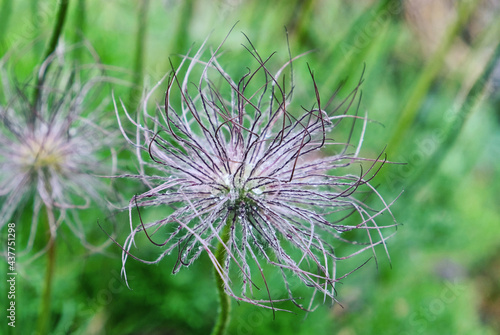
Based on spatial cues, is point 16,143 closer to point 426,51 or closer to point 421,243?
point 421,243

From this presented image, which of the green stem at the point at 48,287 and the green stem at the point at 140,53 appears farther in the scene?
the green stem at the point at 140,53

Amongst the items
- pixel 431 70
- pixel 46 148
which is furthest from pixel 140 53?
pixel 431 70

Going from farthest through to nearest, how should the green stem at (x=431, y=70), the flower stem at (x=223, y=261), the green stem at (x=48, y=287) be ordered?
1. the green stem at (x=431, y=70)
2. the green stem at (x=48, y=287)
3. the flower stem at (x=223, y=261)

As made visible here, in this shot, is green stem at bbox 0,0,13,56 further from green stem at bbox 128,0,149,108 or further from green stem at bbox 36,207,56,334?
green stem at bbox 36,207,56,334

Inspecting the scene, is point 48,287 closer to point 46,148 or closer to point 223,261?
point 46,148

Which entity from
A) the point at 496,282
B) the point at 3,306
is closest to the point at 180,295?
A: the point at 3,306


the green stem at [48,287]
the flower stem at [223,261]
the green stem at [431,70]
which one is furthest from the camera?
the green stem at [431,70]

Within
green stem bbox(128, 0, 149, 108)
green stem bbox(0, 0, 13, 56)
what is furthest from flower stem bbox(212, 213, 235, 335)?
green stem bbox(0, 0, 13, 56)

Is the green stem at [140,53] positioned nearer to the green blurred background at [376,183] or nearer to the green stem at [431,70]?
the green blurred background at [376,183]

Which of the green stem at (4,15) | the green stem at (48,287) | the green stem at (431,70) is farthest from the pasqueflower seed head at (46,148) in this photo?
the green stem at (431,70)
